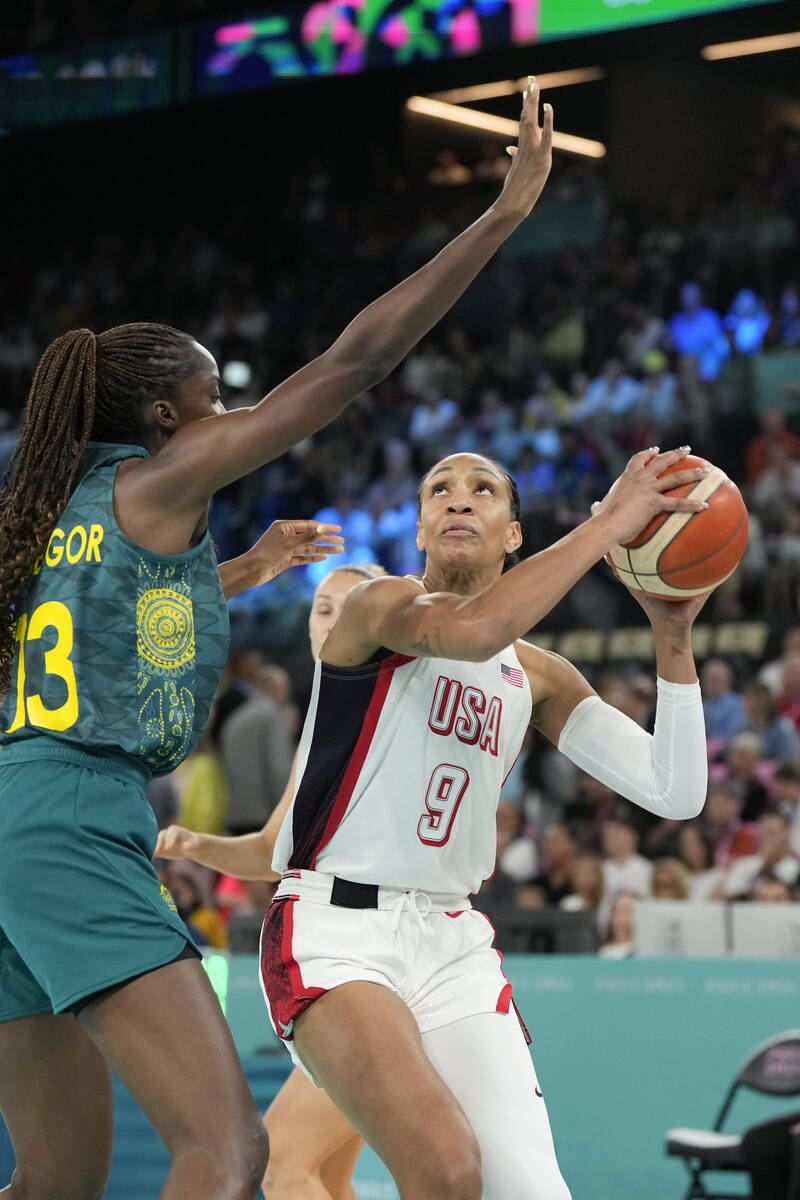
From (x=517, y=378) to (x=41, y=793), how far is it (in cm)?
1345

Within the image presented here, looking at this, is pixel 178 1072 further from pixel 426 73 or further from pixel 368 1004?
pixel 426 73

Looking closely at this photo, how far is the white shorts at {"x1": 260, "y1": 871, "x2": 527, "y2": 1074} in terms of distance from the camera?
3.22 m

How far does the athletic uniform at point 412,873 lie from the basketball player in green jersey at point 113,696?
551 mm

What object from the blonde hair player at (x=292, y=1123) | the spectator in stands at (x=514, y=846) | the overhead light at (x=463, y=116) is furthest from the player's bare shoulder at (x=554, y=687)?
the overhead light at (x=463, y=116)

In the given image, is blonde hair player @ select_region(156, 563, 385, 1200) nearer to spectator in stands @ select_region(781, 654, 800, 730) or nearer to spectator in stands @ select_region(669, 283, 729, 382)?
spectator in stands @ select_region(781, 654, 800, 730)

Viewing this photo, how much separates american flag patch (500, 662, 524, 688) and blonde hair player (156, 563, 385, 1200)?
0.61 m

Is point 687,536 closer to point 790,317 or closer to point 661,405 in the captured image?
point 661,405

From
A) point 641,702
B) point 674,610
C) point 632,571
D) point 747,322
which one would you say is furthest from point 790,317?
point 632,571

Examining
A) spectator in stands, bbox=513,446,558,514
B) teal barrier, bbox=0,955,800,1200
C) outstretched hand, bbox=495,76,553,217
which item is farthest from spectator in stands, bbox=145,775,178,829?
outstretched hand, bbox=495,76,553,217

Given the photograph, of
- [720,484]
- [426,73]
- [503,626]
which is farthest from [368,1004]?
[426,73]

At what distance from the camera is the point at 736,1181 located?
5684 mm

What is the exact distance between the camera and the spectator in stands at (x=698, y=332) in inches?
555

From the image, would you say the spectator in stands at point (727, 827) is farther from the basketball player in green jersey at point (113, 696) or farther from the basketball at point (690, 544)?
the basketball player in green jersey at point (113, 696)

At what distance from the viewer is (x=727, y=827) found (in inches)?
366
